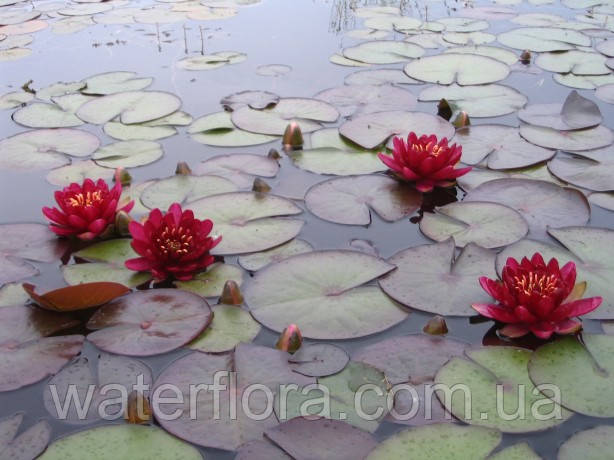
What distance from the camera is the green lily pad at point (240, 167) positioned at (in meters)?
3.18

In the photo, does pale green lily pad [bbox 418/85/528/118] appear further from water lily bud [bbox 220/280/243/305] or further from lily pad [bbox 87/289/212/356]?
lily pad [bbox 87/289/212/356]

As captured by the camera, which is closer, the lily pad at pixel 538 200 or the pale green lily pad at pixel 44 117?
the lily pad at pixel 538 200

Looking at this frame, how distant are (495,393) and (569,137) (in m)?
2.02

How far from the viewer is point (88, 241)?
2.74 metres

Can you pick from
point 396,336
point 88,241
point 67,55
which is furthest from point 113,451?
point 67,55

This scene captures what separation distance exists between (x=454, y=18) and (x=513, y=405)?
445 centimetres

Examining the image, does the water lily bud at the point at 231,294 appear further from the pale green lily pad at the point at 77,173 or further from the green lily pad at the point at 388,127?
the green lily pad at the point at 388,127

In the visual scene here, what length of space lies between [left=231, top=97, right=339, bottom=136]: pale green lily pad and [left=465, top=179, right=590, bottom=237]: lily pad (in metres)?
1.18

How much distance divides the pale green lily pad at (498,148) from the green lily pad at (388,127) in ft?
0.40

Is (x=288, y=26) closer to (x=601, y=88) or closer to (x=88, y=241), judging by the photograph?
(x=601, y=88)

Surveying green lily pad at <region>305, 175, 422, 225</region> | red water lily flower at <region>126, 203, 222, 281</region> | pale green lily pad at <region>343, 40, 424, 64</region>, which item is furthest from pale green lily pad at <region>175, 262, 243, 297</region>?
pale green lily pad at <region>343, 40, 424, 64</region>

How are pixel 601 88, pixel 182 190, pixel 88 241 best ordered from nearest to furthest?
pixel 88 241
pixel 182 190
pixel 601 88

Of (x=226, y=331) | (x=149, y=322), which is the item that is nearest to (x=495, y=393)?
(x=226, y=331)

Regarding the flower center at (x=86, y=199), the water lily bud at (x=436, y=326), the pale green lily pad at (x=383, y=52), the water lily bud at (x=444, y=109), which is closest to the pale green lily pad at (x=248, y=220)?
the flower center at (x=86, y=199)
